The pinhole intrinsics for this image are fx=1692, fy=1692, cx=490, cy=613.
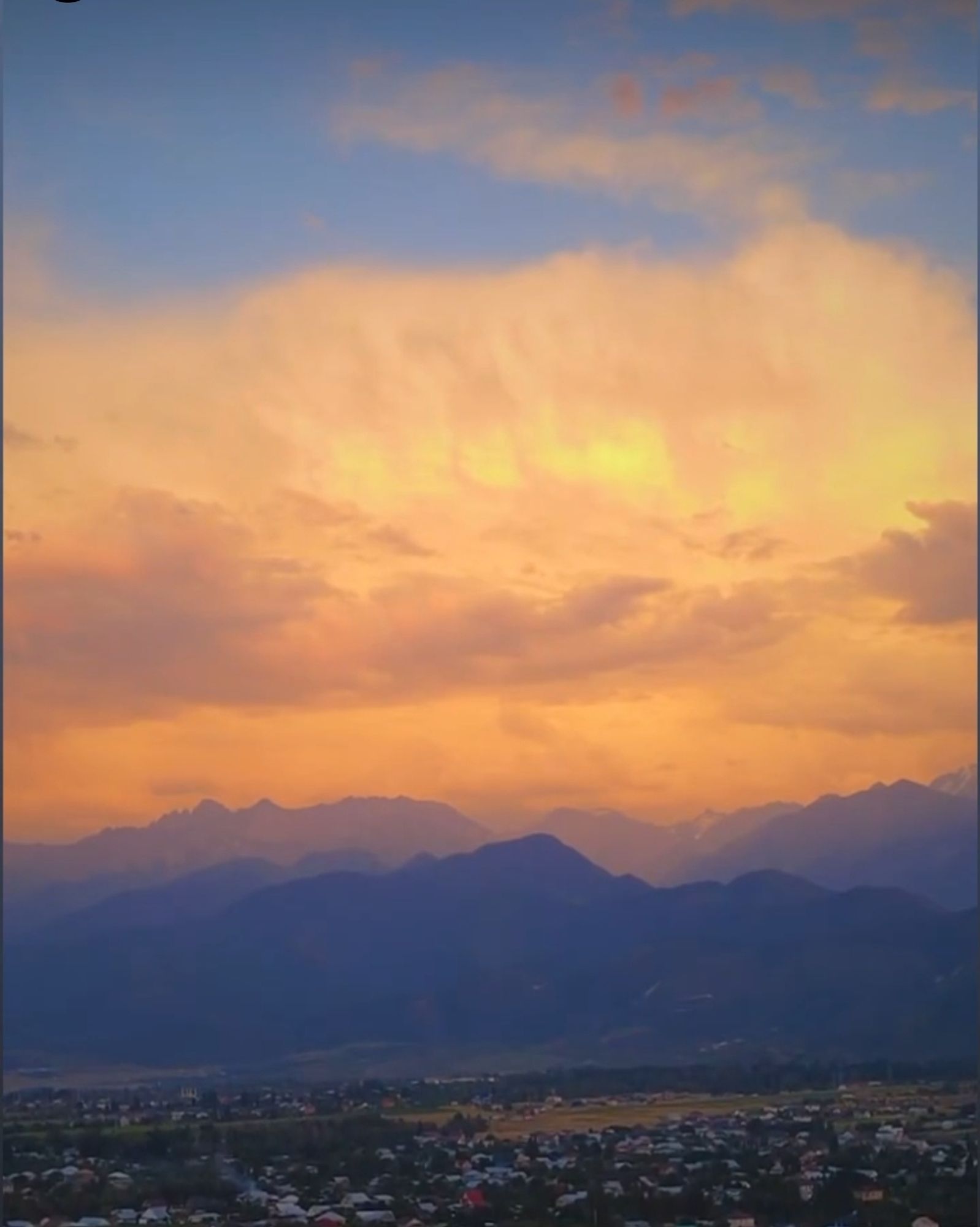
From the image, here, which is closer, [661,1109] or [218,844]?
[661,1109]

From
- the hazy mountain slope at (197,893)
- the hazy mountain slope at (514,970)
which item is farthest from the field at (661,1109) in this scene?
the hazy mountain slope at (197,893)

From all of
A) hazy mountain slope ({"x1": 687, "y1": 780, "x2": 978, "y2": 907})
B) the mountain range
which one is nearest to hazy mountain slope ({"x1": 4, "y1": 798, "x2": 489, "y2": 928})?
the mountain range

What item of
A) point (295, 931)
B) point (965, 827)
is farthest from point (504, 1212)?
point (965, 827)

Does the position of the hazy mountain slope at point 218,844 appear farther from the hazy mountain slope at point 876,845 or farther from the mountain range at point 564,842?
the hazy mountain slope at point 876,845

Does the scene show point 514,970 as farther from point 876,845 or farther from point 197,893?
point 876,845

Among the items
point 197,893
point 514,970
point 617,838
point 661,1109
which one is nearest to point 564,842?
point 617,838

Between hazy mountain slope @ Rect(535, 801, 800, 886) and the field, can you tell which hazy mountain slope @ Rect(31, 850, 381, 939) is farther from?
the field
